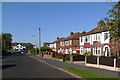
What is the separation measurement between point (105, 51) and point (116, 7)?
88.5 ft

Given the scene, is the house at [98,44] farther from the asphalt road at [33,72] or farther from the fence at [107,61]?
the asphalt road at [33,72]

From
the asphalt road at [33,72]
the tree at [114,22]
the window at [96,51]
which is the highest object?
the tree at [114,22]

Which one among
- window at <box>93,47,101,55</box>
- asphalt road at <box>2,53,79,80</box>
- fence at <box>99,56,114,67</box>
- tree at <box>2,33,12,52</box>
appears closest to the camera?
asphalt road at <box>2,53,79,80</box>

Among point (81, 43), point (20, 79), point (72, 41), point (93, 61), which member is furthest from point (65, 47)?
point (20, 79)

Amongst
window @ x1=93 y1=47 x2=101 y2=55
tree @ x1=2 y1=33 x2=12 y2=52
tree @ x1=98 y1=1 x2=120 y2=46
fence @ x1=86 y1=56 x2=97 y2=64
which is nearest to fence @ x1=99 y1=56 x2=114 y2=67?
fence @ x1=86 y1=56 x2=97 y2=64

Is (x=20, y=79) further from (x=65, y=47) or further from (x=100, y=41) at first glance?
(x=65, y=47)

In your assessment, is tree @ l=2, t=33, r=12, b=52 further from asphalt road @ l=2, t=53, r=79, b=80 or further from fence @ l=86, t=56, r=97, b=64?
asphalt road @ l=2, t=53, r=79, b=80

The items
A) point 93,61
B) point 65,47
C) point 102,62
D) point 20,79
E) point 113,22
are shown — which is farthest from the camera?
point 65,47

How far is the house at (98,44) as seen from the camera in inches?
1341

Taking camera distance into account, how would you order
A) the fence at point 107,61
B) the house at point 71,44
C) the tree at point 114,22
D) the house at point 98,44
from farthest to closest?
the house at point 71,44 → the house at point 98,44 → the fence at point 107,61 → the tree at point 114,22

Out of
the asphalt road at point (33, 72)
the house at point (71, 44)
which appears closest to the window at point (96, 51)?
the house at point (71, 44)

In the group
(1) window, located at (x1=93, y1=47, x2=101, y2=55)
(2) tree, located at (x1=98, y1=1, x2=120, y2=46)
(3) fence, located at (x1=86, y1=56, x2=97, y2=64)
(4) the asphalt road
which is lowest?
(4) the asphalt road

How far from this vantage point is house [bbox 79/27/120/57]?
34062 millimetres

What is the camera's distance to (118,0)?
33.8ft
